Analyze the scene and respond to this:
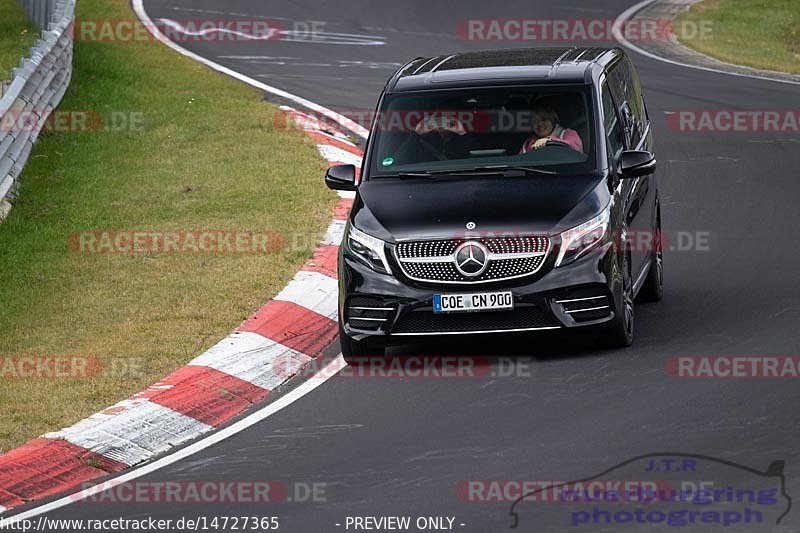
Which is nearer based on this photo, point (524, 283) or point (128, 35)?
point (524, 283)

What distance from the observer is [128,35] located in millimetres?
26984

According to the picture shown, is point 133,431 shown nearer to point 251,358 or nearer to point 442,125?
point 251,358

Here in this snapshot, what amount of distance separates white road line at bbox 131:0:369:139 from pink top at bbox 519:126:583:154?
7644 millimetres

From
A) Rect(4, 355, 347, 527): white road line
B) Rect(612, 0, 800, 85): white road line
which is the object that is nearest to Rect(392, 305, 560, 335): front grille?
Rect(4, 355, 347, 527): white road line

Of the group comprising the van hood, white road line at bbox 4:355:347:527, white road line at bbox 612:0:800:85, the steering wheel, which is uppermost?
white road line at bbox 612:0:800:85

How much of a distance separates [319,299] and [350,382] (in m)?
2.15

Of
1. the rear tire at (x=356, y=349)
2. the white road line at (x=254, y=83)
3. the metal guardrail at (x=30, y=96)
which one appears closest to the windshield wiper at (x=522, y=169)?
the rear tire at (x=356, y=349)

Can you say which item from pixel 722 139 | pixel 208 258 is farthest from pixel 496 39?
pixel 208 258

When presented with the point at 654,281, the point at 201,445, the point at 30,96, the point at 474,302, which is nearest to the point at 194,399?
the point at 201,445

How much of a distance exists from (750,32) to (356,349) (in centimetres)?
2007

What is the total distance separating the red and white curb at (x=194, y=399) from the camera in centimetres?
885

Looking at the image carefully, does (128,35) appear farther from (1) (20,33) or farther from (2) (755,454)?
(2) (755,454)

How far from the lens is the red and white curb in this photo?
885cm

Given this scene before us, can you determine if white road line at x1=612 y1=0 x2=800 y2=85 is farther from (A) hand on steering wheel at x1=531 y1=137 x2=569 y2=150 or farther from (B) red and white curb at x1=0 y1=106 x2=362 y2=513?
(A) hand on steering wheel at x1=531 y1=137 x2=569 y2=150
